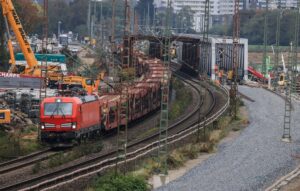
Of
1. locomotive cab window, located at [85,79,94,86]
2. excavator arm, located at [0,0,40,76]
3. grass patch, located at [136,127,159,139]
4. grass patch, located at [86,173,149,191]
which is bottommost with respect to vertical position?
grass patch, located at [136,127,159,139]

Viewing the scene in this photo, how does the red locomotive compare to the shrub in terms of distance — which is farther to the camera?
the red locomotive

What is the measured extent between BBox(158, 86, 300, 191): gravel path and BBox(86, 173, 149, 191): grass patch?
2.35 feet

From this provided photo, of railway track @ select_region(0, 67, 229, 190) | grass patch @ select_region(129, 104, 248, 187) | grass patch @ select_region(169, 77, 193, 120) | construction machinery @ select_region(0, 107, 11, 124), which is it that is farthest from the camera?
grass patch @ select_region(169, 77, 193, 120)

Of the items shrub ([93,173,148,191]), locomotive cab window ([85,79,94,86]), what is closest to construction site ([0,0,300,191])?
shrub ([93,173,148,191])

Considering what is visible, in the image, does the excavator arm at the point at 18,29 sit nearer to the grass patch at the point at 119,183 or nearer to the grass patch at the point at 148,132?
the grass patch at the point at 148,132

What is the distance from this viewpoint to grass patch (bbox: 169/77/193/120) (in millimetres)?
46241

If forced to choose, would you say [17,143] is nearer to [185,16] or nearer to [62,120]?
[62,120]

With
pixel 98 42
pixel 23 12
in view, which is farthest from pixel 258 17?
pixel 23 12

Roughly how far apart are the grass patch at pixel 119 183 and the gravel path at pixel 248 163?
72 cm

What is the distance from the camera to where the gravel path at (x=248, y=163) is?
888 inches

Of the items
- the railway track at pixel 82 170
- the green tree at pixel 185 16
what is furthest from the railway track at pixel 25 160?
the green tree at pixel 185 16

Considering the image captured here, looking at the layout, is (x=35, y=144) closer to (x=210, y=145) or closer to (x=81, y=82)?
(x=210, y=145)

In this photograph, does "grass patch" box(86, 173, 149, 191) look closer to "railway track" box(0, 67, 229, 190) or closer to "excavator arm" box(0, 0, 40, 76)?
"railway track" box(0, 67, 229, 190)

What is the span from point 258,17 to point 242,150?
10382cm
